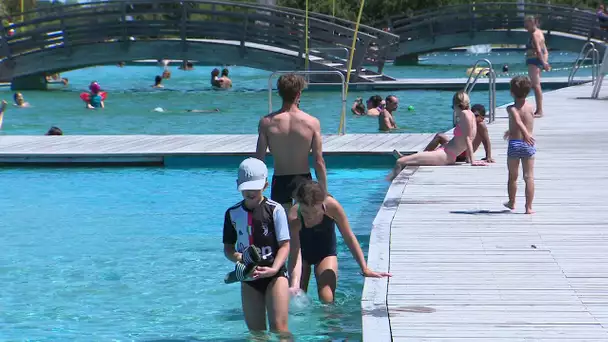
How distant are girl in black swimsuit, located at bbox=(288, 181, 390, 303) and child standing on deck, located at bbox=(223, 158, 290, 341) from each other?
71 cm

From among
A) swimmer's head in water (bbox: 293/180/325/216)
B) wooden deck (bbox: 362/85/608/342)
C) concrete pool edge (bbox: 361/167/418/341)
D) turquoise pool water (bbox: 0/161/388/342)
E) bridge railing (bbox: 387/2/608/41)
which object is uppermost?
bridge railing (bbox: 387/2/608/41)

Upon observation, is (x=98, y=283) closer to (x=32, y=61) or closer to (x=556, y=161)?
(x=556, y=161)

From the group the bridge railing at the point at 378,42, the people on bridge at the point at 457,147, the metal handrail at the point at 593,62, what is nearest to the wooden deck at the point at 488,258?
the people on bridge at the point at 457,147

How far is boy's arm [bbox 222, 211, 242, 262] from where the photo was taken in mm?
6477

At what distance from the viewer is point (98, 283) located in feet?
32.7

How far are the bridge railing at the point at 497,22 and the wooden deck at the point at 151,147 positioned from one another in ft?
86.6

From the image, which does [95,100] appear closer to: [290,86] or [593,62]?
[593,62]

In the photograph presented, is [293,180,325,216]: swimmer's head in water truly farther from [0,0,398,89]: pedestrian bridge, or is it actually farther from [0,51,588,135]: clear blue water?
[0,0,398,89]: pedestrian bridge

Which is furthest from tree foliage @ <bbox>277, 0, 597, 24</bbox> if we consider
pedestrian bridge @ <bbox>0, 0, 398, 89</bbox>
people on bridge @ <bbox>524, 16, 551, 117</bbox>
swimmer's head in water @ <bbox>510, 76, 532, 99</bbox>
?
swimmer's head in water @ <bbox>510, 76, 532, 99</bbox>

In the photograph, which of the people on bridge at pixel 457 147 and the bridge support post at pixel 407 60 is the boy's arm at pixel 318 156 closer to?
the people on bridge at pixel 457 147

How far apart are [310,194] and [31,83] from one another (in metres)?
32.2

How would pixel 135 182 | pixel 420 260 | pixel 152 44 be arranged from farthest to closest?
pixel 152 44 → pixel 135 182 → pixel 420 260

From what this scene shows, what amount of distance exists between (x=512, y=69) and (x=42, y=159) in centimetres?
3327

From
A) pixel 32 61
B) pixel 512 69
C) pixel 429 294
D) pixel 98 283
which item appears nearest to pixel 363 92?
pixel 32 61
